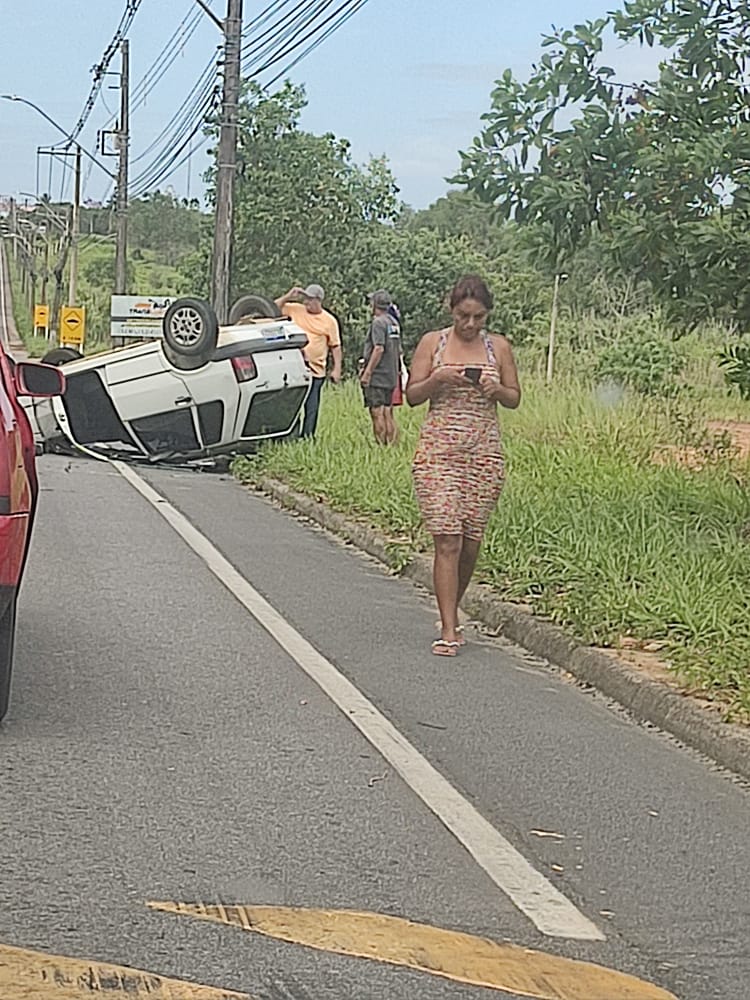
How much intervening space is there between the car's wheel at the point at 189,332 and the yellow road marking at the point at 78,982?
13919 millimetres

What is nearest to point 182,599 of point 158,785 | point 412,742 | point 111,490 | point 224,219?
point 412,742

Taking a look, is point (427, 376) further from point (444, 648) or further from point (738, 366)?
point (738, 366)

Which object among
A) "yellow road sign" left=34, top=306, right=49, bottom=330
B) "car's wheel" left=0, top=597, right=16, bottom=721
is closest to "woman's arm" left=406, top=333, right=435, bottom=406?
"car's wheel" left=0, top=597, right=16, bottom=721

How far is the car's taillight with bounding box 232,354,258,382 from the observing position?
18.4 metres

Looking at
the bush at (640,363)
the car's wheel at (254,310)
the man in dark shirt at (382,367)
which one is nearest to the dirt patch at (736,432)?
the man in dark shirt at (382,367)

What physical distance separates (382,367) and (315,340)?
54.2 inches

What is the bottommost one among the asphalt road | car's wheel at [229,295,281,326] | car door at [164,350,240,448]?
the asphalt road

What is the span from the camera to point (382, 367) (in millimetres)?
18531

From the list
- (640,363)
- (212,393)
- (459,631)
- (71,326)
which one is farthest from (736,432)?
(71,326)

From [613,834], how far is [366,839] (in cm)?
88

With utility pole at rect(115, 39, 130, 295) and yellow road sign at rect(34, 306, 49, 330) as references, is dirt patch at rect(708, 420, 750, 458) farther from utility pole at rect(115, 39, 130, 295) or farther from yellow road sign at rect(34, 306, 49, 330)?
yellow road sign at rect(34, 306, 49, 330)

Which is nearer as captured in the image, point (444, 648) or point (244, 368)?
point (444, 648)

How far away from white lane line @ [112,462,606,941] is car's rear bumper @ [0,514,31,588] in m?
1.59

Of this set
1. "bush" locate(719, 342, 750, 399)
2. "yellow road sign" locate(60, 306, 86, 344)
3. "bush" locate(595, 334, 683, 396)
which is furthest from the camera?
"yellow road sign" locate(60, 306, 86, 344)
